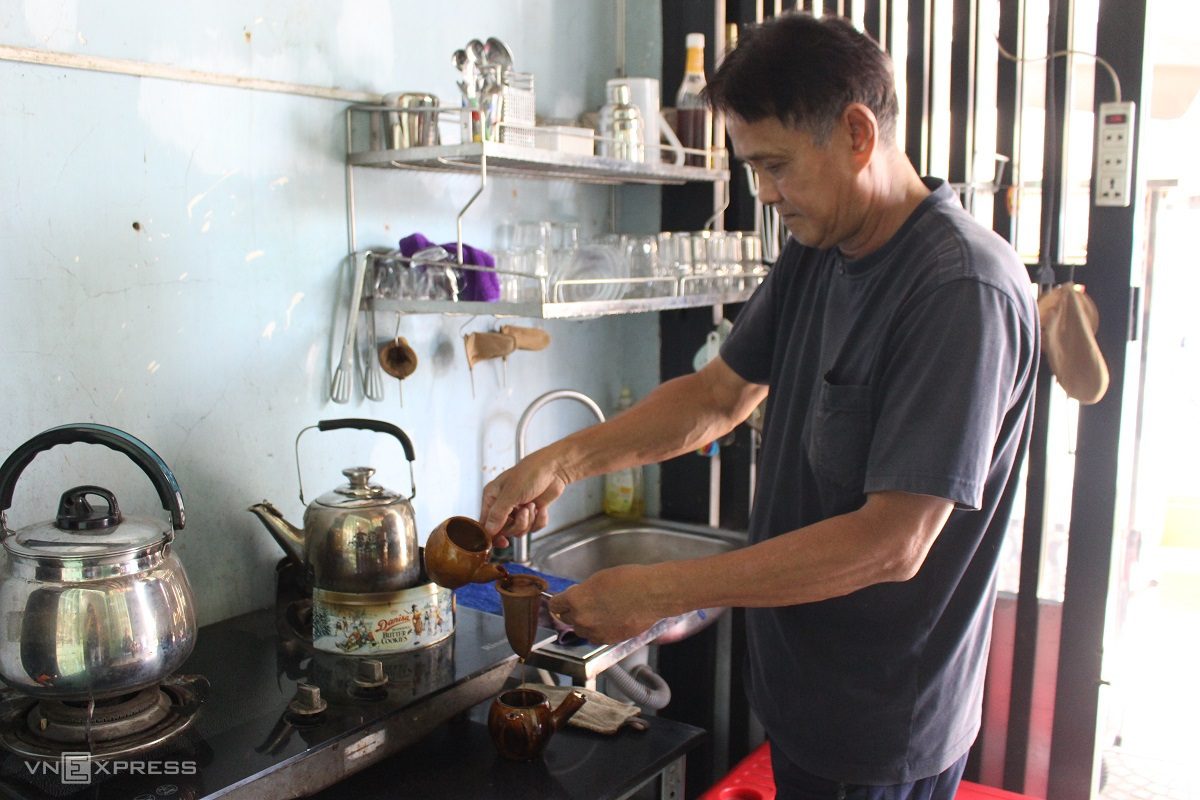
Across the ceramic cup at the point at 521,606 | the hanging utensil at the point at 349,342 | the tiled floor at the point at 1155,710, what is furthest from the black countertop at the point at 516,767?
the tiled floor at the point at 1155,710

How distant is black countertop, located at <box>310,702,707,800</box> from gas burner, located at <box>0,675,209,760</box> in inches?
8.8

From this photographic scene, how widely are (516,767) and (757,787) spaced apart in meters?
0.82

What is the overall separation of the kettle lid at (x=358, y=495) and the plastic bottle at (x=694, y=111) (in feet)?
3.76

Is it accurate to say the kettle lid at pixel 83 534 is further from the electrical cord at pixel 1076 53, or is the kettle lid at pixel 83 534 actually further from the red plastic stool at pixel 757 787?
the electrical cord at pixel 1076 53

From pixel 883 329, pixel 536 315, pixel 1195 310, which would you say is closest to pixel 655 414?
pixel 536 315

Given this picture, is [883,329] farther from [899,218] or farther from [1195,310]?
[1195,310]

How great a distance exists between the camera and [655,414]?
1.71 m

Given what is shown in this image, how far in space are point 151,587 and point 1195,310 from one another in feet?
10.3

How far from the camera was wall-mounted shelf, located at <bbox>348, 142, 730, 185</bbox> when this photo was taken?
1.67 metres

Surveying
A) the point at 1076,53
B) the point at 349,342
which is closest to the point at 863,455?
the point at 349,342

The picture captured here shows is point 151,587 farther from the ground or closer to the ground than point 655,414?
closer to the ground

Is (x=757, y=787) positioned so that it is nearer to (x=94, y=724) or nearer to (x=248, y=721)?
(x=248, y=721)

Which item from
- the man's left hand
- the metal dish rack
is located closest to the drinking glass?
the metal dish rack

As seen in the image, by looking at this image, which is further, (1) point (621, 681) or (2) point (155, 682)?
(1) point (621, 681)
